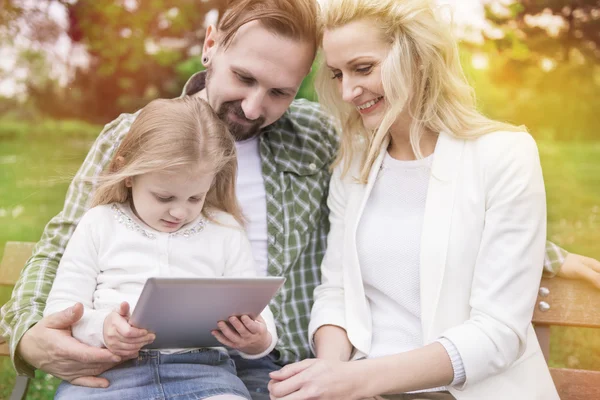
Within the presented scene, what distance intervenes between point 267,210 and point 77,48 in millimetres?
2157

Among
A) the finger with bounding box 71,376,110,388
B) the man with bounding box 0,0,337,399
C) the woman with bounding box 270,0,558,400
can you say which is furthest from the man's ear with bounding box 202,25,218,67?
the finger with bounding box 71,376,110,388

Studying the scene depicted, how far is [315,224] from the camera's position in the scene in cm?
217

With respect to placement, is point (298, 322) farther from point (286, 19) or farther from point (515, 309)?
point (286, 19)

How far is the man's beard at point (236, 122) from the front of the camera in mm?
2053

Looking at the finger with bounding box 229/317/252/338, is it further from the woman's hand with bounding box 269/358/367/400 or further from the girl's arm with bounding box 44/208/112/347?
the girl's arm with bounding box 44/208/112/347

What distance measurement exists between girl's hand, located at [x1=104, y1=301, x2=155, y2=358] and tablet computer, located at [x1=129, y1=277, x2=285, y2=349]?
17mm

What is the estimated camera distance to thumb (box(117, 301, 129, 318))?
1.51 meters

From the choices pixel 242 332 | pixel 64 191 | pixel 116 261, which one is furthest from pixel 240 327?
pixel 64 191

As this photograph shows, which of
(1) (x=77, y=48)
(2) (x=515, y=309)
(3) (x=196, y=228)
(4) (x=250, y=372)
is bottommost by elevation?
(4) (x=250, y=372)

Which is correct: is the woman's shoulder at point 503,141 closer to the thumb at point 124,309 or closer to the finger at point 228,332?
the finger at point 228,332

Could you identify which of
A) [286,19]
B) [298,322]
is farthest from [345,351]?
[286,19]

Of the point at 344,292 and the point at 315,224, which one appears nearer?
the point at 344,292

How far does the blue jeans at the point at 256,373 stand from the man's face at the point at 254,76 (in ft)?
2.17

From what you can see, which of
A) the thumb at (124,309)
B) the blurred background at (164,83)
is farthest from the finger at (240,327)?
the blurred background at (164,83)
